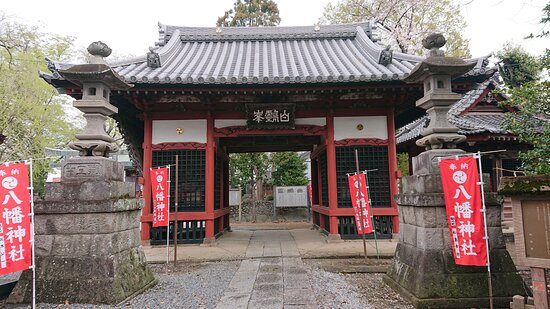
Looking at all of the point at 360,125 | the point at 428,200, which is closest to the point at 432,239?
the point at 428,200

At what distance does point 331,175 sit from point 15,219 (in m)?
7.26

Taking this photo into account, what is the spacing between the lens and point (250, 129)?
31.4ft

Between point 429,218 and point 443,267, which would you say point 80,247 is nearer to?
point 429,218

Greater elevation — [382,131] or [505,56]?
[505,56]

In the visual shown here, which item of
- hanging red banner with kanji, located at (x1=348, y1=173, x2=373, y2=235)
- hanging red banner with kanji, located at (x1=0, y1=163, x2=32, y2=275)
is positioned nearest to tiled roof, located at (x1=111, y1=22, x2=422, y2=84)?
hanging red banner with kanji, located at (x1=348, y1=173, x2=373, y2=235)

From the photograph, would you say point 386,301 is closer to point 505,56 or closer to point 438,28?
point 505,56

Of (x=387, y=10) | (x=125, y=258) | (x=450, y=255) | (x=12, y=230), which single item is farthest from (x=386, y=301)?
(x=387, y=10)

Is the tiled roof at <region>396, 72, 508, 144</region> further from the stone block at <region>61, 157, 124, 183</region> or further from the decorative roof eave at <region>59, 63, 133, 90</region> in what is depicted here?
the stone block at <region>61, 157, 124, 183</region>

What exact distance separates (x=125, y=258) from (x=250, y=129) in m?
5.38

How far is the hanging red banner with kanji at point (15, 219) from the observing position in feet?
13.2

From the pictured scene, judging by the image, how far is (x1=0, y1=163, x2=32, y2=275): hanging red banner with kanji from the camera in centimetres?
403

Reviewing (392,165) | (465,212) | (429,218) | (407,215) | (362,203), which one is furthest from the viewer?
(392,165)

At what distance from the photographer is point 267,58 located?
1141 centimetres

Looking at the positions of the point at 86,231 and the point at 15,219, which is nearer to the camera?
the point at 15,219
